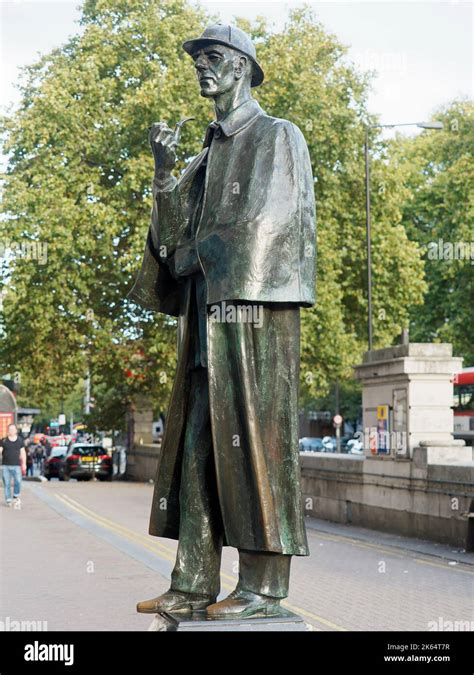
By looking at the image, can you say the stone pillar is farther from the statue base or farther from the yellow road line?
the statue base

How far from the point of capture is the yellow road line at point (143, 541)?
34.1 feet

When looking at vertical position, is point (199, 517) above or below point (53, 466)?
below

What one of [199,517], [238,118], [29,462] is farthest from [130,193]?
[199,517]

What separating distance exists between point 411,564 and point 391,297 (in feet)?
86.6

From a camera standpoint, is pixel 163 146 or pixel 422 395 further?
pixel 422 395

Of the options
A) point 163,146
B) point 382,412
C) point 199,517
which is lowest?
point 199,517

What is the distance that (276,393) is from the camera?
16.4 ft

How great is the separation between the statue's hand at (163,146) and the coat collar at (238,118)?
9.0 inches

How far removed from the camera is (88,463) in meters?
45.8

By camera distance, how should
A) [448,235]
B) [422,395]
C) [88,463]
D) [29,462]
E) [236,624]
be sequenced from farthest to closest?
[29,462], [448,235], [88,463], [422,395], [236,624]

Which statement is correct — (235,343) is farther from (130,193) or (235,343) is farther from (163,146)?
(130,193)

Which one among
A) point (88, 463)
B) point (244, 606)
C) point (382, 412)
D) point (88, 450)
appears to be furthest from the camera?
point (88, 450)

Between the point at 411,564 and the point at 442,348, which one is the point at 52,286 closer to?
the point at 442,348

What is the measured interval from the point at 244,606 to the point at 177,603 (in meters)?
0.32
